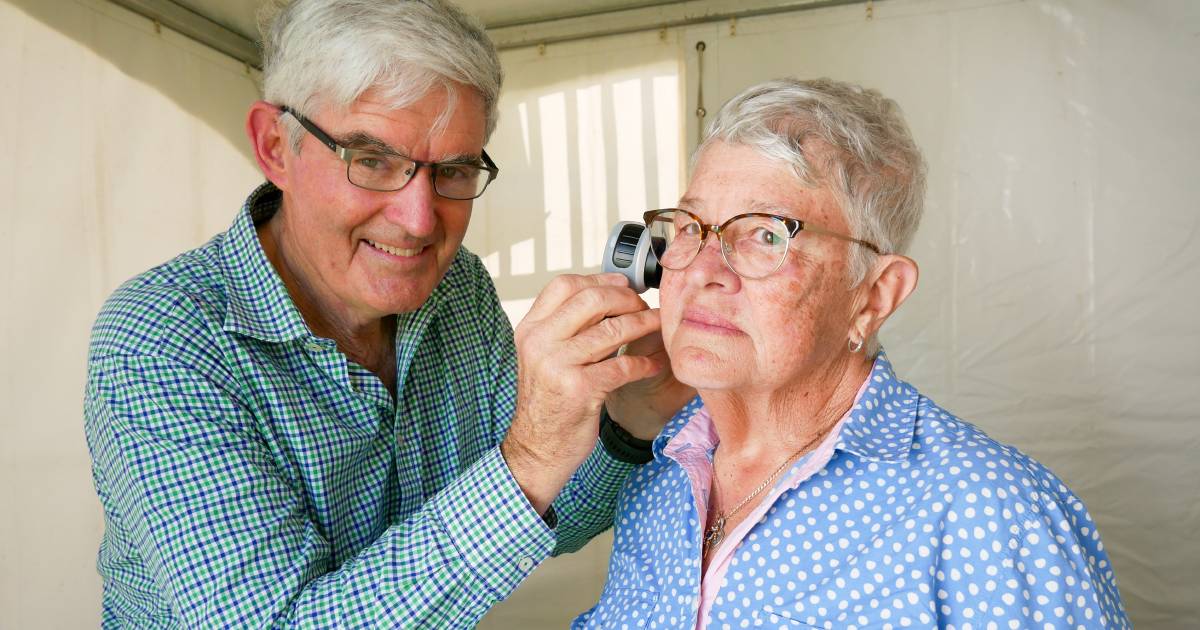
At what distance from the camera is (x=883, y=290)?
1.52m

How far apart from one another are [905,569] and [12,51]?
9.37ft

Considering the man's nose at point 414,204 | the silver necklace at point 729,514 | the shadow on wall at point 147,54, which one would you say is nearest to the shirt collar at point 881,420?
the silver necklace at point 729,514

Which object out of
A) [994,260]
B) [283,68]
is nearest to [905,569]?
[283,68]

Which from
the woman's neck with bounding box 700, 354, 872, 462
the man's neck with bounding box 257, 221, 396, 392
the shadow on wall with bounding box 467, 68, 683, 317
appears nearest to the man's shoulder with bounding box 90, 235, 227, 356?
the man's neck with bounding box 257, 221, 396, 392

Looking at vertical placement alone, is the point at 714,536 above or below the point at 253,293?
below

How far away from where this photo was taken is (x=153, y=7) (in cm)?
314

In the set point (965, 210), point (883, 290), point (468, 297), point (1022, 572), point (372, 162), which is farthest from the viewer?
point (965, 210)

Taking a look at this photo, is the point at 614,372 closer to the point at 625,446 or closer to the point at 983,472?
the point at 625,446

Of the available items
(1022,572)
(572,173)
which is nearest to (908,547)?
(1022,572)

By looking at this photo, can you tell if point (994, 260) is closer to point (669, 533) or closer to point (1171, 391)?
point (1171, 391)

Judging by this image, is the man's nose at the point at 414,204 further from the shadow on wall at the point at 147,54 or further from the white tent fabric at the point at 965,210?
the shadow on wall at the point at 147,54

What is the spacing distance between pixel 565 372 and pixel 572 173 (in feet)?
8.78

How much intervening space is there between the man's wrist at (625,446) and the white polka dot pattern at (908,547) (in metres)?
0.26

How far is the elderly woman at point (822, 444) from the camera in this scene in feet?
4.04
